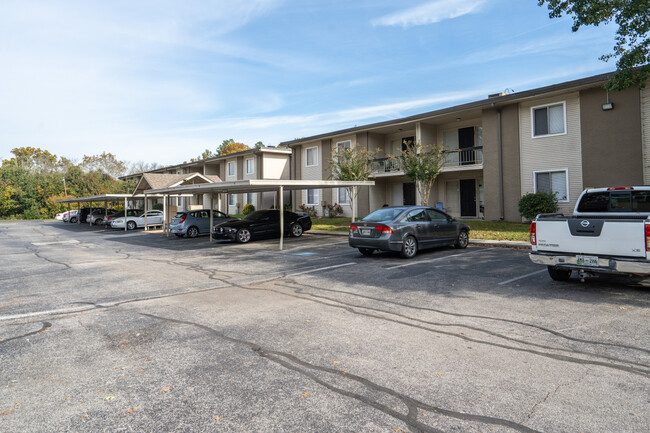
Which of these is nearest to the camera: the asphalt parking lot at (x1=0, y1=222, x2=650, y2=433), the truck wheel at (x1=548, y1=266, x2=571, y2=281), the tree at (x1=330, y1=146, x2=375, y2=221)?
the asphalt parking lot at (x1=0, y1=222, x2=650, y2=433)

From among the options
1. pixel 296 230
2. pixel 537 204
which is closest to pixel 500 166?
pixel 537 204

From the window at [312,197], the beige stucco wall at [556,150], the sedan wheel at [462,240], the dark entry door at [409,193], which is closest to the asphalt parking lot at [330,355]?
the sedan wheel at [462,240]

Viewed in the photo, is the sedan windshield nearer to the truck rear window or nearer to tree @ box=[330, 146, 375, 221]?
the truck rear window

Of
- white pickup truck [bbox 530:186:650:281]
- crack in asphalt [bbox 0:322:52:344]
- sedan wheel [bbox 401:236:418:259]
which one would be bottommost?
crack in asphalt [bbox 0:322:52:344]

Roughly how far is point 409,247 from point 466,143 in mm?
14078

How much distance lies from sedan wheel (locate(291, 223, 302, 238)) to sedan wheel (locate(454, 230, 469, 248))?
8031 millimetres

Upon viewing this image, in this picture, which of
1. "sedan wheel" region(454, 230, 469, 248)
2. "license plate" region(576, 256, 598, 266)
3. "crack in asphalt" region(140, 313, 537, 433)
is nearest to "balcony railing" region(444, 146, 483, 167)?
"sedan wheel" region(454, 230, 469, 248)

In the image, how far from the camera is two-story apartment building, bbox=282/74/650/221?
51.8 ft

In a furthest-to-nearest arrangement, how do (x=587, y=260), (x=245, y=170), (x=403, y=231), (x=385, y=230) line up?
(x=245, y=170)
(x=403, y=231)
(x=385, y=230)
(x=587, y=260)

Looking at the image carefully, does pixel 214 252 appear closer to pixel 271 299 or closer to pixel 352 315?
pixel 271 299

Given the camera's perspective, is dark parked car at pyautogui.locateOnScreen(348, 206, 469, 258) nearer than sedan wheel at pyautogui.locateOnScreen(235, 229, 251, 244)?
Yes

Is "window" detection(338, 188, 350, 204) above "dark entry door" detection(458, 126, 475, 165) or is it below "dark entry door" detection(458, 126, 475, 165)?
below

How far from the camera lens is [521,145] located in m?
18.7

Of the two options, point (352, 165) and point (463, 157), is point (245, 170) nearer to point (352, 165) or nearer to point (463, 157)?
point (352, 165)
